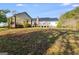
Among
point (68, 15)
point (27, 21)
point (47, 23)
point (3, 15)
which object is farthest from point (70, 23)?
point (3, 15)

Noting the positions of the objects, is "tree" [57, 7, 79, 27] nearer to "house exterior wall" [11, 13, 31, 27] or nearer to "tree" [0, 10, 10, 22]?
"house exterior wall" [11, 13, 31, 27]

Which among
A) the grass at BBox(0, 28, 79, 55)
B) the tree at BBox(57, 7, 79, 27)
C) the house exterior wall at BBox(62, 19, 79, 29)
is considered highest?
the tree at BBox(57, 7, 79, 27)

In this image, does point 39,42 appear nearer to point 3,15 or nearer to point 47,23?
point 47,23

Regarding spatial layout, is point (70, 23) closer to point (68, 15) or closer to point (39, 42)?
point (68, 15)

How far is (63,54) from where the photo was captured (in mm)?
1164

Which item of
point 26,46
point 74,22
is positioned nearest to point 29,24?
point 26,46

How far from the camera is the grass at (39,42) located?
1.17 m

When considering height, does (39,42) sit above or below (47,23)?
below

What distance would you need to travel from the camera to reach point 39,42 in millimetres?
1186

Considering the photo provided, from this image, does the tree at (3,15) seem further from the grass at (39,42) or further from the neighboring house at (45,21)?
the neighboring house at (45,21)

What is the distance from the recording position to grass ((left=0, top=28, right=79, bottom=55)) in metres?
1.17

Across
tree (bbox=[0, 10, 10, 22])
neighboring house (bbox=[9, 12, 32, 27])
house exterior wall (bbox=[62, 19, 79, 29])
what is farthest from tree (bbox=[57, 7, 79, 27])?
tree (bbox=[0, 10, 10, 22])

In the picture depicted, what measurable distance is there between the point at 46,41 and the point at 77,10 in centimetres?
30
